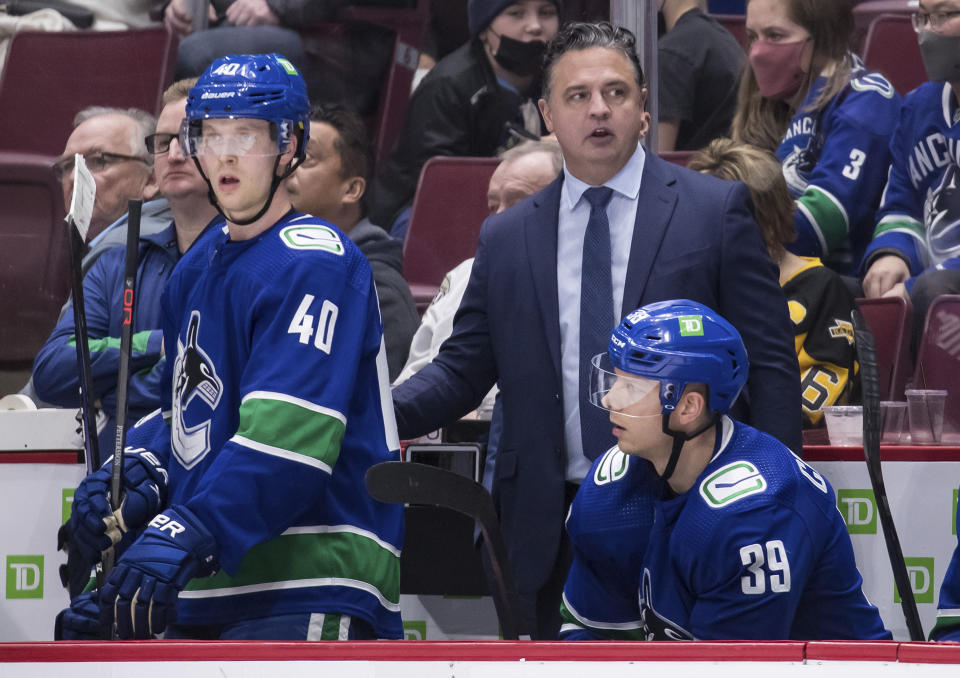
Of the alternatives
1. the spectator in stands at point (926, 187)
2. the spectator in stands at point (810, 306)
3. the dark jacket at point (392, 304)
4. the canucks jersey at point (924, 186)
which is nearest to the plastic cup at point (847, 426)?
the spectator in stands at point (810, 306)

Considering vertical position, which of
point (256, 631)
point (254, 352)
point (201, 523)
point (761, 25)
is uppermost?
point (761, 25)

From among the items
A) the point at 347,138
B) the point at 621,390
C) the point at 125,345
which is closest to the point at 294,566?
the point at 125,345

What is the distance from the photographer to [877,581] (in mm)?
2908

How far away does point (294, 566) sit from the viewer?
188cm

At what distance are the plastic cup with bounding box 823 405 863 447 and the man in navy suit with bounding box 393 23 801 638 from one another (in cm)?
41

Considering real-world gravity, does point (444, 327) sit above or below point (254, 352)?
below

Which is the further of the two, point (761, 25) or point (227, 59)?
point (761, 25)

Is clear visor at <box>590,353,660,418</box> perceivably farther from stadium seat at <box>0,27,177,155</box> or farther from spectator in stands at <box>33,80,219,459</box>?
stadium seat at <box>0,27,177,155</box>

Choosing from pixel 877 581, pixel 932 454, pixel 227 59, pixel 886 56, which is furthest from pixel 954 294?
pixel 227 59

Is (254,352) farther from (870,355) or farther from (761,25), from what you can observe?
(761,25)

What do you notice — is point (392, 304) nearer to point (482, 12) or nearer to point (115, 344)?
point (115, 344)

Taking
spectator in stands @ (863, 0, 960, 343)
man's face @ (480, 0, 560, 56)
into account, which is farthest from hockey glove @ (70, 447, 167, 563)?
man's face @ (480, 0, 560, 56)

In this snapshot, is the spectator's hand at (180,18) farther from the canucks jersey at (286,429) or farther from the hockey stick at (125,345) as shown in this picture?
the canucks jersey at (286,429)

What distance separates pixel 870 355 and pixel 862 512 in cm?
44
